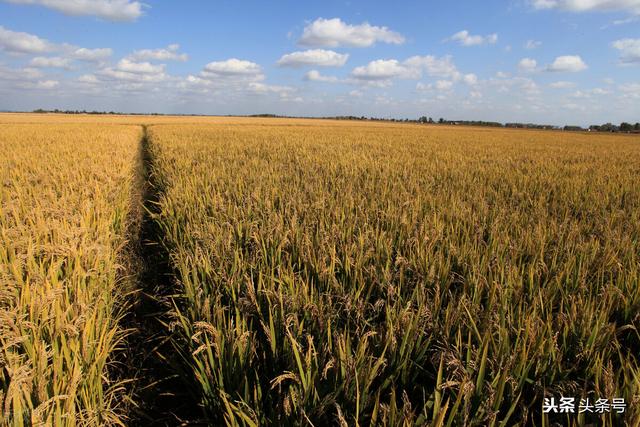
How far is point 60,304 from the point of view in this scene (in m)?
2.19

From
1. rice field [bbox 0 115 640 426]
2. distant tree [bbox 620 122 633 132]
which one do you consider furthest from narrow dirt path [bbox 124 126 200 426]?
distant tree [bbox 620 122 633 132]

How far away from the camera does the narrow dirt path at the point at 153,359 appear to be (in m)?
1.93

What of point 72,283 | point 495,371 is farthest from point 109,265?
point 495,371

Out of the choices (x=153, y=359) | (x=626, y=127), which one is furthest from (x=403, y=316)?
(x=626, y=127)

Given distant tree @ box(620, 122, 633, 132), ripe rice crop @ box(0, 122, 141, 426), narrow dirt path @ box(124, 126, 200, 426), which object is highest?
distant tree @ box(620, 122, 633, 132)

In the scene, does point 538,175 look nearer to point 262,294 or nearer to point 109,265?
Result: point 262,294

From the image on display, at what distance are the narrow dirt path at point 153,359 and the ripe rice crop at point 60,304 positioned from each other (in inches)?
4.9

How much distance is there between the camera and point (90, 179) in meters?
5.96

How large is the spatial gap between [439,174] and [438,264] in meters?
4.98

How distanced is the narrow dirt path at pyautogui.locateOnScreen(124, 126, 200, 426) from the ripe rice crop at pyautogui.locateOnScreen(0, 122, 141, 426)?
124mm

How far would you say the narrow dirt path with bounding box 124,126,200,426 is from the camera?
6.34 ft

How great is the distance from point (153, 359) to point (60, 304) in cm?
70

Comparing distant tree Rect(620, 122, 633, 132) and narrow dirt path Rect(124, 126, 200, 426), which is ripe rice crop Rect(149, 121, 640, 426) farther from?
distant tree Rect(620, 122, 633, 132)

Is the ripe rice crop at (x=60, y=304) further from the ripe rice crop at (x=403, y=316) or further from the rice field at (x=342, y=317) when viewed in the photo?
the ripe rice crop at (x=403, y=316)
